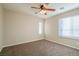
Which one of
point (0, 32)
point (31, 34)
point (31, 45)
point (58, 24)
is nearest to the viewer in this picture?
point (0, 32)

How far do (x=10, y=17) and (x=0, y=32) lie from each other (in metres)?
0.38

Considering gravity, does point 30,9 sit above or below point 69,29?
above

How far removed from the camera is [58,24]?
1929mm

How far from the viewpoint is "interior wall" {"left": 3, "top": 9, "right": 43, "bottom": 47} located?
1563mm

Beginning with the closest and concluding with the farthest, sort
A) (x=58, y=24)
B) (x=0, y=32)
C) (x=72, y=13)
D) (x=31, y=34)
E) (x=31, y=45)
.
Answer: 1. (x=0, y=32)
2. (x=31, y=34)
3. (x=31, y=45)
4. (x=58, y=24)
5. (x=72, y=13)

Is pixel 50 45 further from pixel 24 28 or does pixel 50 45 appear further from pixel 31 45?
pixel 24 28

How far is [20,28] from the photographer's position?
1.62 metres

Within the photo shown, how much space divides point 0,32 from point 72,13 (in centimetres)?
214

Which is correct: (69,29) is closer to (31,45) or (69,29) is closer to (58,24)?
(58,24)

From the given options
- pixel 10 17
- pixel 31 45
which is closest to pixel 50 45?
pixel 31 45

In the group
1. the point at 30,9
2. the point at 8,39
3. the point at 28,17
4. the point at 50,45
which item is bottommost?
the point at 50,45

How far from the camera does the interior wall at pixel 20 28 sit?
5.13 feet

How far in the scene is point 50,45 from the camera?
6.57 ft

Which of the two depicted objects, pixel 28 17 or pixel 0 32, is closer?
pixel 0 32
